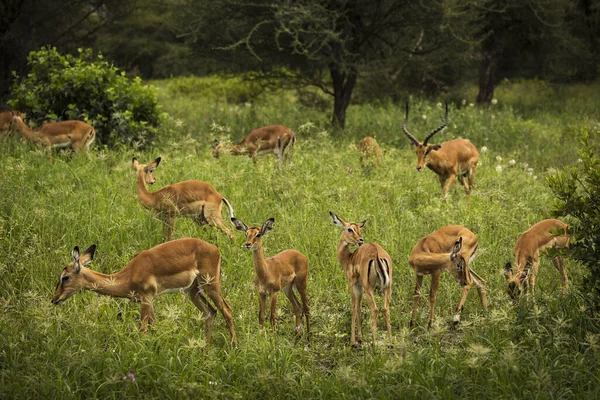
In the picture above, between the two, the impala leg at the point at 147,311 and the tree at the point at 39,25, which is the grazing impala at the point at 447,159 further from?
the tree at the point at 39,25

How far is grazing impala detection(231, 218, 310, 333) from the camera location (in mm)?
5516

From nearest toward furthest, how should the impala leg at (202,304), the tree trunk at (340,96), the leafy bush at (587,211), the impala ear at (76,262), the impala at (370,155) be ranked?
1. the impala ear at (76,262)
2. the leafy bush at (587,211)
3. the impala leg at (202,304)
4. the impala at (370,155)
5. the tree trunk at (340,96)

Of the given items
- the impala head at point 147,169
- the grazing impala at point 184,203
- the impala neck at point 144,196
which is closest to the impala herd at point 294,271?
the grazing impala at point 184,203

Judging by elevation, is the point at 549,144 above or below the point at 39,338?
above

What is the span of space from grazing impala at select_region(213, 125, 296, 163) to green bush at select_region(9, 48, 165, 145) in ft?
5.20

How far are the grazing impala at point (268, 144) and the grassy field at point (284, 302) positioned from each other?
0.66 feet

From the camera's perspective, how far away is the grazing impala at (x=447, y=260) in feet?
19.1

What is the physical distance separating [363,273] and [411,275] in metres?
1.42

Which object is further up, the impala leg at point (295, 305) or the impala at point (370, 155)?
the impala at point (370, 155)

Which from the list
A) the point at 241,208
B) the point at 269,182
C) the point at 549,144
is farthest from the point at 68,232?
the point at 549,144

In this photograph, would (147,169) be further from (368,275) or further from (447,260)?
(447,260)

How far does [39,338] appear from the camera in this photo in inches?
209

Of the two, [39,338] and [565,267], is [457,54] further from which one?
[39,338]

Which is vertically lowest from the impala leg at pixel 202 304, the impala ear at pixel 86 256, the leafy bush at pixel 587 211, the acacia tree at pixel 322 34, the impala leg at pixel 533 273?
the impala leg at pixel 202 304
